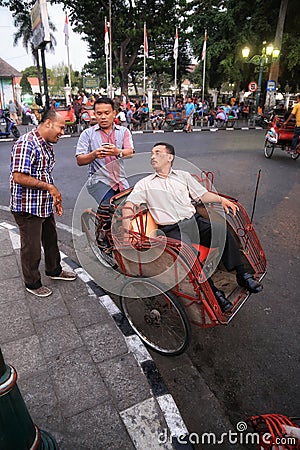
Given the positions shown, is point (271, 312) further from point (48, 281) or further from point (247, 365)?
point (48, 281)

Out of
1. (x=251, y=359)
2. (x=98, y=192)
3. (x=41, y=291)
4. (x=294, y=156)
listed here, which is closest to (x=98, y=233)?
(x=98, y=192)

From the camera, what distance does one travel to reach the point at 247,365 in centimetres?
258

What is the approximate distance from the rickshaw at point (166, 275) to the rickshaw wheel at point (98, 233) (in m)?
0.01

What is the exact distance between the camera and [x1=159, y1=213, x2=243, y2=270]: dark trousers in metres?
2.78

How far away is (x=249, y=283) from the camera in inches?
107

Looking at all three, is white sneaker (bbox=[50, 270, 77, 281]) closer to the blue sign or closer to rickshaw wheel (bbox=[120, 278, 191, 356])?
rickshaw wheel (bbox=[120, 278, 191, 356])

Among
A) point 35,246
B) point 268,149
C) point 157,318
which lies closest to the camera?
point 157,318

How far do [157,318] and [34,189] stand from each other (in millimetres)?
1590

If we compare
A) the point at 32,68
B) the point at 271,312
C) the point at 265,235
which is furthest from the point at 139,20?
the point at 32,68

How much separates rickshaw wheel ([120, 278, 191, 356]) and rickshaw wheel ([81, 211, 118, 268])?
47 cm

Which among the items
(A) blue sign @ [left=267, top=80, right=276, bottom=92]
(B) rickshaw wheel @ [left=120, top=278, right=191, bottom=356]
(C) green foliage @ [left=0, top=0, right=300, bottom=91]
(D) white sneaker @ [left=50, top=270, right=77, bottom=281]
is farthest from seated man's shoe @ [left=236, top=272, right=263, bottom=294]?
(C) green foliage @ [left=0, top=0, right=300, bottom=91]

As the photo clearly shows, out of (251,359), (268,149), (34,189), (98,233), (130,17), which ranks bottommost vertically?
(251,359)

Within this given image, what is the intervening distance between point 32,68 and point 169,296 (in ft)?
276

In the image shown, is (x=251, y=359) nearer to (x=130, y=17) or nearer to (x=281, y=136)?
(x=281, y=136)
